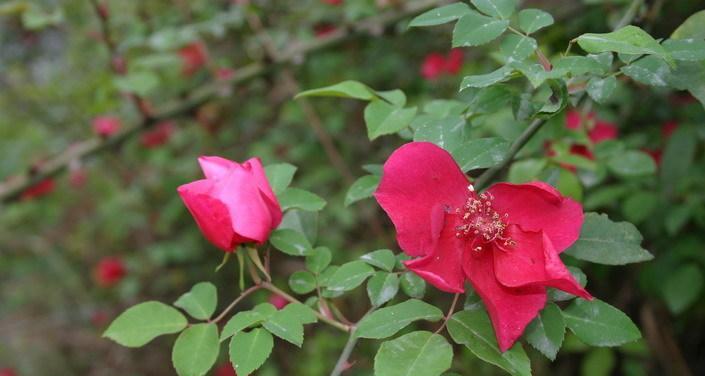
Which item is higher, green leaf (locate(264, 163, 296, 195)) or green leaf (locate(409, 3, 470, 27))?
green leaf (locate(409, 3, 470, 27))

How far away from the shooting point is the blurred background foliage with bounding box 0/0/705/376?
1.58 metres

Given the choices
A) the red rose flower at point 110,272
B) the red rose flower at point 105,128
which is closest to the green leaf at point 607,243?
the red rose flower at point 105,128

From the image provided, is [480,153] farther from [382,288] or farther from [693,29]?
[693,29]

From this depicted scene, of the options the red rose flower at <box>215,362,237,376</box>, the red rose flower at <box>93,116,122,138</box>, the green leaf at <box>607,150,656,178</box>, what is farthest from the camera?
the red rose flower at <box>215,362,237,376</box>

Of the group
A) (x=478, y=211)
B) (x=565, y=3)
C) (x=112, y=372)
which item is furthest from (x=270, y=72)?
(x=112, y=372)

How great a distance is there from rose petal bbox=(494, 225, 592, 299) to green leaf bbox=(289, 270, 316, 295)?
23cm

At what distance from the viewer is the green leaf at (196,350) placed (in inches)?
30.3

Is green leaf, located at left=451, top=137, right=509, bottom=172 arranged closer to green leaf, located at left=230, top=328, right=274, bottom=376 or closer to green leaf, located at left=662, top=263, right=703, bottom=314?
green leaf, located at left=230, top=328, right=274, bottom=376

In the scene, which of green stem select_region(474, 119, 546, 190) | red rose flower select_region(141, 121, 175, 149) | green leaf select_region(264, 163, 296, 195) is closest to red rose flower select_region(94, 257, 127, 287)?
red rose flower select_region(141, 121, 175, 149)

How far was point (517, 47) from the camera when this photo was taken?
76cm

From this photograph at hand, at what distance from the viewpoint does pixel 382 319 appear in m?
0.73

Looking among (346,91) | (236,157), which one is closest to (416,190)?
(346,91)

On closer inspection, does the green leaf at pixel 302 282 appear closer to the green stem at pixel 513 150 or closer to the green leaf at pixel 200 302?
the green leaf at pixel 200 302

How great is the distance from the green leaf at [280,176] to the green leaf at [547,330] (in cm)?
36
